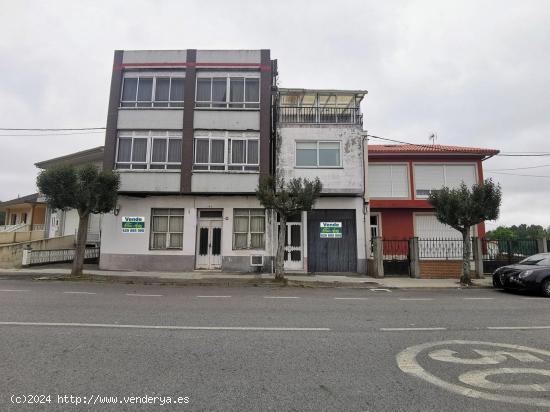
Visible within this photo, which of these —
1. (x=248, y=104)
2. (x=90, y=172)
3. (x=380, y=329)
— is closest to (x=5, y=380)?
(x=380, y=329)

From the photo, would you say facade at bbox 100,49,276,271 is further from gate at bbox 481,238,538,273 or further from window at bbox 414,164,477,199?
gate at bbox 481,238,538,273

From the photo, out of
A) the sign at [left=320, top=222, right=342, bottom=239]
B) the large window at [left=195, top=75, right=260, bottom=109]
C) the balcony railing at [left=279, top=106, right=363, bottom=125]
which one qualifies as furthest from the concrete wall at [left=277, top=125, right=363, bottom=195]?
the large window at [left=195, top=75, right=260, bottom=109]

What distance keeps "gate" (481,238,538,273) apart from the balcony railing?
9.06 metres

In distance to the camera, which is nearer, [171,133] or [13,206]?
[171,133]

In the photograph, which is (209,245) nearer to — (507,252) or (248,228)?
(248,228)

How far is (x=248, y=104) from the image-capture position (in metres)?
17.9

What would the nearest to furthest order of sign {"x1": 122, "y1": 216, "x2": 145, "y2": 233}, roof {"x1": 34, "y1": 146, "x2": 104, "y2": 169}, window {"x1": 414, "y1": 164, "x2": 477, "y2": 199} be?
sign {"x1": 122, "y1": 216, "x2": 145, "y2": 233} → window {"x1": 414, "y1": 164, "x2": 477, "y2": 199} → roof {"x1": 34, "y1": 146, "x2": 104, "y2": 169}

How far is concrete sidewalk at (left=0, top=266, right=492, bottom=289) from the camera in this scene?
13.5m

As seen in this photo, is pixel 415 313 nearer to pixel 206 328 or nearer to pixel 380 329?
pixel 380 329

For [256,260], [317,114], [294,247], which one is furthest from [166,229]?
[317,114]

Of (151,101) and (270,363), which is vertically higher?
(151,101)

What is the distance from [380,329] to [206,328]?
3042mm

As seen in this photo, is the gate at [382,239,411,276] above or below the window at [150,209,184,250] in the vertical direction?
below

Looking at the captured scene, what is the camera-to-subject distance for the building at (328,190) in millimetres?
17359
